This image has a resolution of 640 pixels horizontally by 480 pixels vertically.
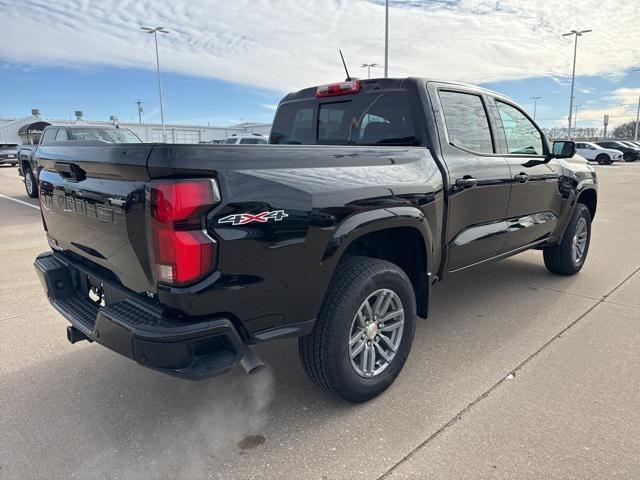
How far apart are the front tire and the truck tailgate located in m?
0.93

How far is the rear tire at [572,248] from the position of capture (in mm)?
5090

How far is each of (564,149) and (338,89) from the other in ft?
7.73

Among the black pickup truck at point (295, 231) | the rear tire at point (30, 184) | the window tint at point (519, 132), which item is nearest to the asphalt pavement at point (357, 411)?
the black pickup truck at point (295, 231)

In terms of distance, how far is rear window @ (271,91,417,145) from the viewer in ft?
11.1

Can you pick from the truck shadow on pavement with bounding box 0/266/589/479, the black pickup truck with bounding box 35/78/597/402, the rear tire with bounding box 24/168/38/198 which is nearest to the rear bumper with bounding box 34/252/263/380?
the black pickup truck with bounding box 35/78/597/402

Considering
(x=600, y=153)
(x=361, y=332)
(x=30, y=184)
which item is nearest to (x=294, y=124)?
(x=361, y=332)

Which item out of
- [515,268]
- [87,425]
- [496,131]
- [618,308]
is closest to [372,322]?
[87,425]

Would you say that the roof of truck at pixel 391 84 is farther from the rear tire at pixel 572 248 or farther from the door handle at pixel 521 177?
the rear tire at pixel 572 248

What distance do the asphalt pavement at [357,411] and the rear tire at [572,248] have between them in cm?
103

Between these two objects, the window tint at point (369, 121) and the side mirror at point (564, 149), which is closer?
the window tint at point (369, 121)

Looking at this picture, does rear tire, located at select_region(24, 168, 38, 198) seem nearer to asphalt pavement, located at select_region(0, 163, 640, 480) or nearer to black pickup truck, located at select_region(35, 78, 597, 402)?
asphalt pavement, located at select_region(0, 163, 640, 480)

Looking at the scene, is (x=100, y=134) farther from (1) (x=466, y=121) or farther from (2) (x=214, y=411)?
(2) (x=214, y=411)

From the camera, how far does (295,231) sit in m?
2.26

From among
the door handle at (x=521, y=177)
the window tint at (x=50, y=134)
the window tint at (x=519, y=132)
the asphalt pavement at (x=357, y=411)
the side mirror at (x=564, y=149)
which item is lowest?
the asphalt pavement at (x=357, y=411)
